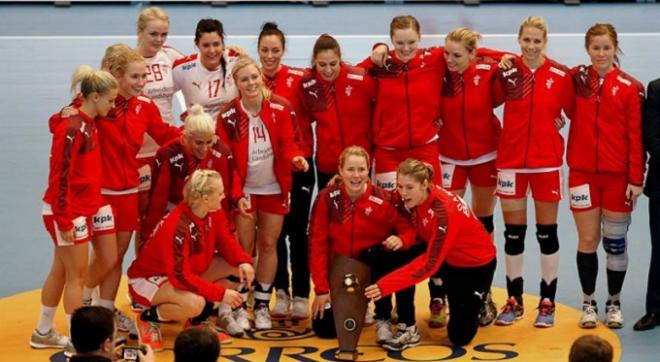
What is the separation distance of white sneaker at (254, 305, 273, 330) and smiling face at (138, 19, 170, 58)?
5.90ft

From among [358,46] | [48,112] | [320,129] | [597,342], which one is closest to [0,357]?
[320,129]

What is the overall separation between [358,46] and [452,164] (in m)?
8.45

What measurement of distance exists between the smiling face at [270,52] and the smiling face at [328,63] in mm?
271

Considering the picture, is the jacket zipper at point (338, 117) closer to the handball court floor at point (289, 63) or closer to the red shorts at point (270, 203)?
the red shorts at point (270, 203)

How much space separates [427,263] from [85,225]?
78.4 inches

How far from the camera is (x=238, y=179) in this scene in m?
7.66

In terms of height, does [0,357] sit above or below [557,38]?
below

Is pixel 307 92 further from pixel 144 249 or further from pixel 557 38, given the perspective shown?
pixel 557 38

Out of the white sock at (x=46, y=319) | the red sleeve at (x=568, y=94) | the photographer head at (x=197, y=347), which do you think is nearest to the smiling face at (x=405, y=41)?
the red sleeve at (x=568, y=94)

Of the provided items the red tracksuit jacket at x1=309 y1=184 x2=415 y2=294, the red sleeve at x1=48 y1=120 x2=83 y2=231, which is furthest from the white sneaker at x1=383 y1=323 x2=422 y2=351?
the red sleeve at x1=48 y1=120 x2=83 y2=231

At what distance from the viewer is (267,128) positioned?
25.4ft

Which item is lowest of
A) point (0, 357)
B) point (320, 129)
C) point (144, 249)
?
point (0, 357)

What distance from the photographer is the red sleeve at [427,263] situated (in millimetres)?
7230

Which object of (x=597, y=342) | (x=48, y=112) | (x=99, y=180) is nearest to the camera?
(x=597, y=342)
